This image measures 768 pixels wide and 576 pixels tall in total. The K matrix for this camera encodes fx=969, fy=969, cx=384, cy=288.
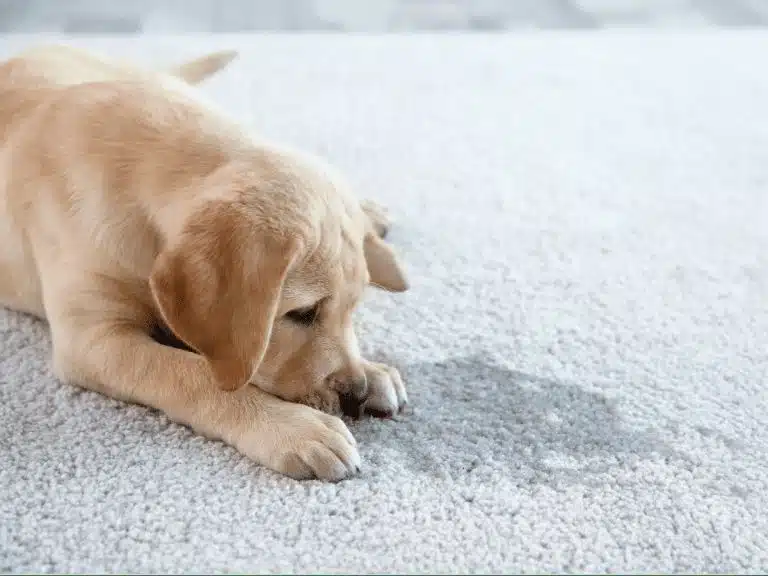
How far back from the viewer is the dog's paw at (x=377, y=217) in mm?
2580

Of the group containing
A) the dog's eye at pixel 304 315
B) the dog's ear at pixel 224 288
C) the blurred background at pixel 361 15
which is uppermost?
the dog's ear at pixel 224 288

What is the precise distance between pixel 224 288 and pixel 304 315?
0.73 feet

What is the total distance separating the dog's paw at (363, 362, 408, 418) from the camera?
186 centimetres

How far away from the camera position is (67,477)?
5.41 feet

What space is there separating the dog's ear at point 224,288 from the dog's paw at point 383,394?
33 centimetres

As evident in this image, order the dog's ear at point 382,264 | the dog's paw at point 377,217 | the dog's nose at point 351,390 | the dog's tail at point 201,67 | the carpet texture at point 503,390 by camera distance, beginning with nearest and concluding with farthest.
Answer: the carpet texture at point 503,390
the dog's nose at point 351,390
the dog's ear at point 382,264
the dog's paw at point 377,217
the dog's tail at point 201,67

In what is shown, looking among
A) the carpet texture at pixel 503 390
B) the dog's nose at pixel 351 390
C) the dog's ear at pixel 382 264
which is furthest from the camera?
the dog's ear at pixel 382 264

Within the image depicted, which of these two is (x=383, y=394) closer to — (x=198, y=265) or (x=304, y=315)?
(x=304, y=315)

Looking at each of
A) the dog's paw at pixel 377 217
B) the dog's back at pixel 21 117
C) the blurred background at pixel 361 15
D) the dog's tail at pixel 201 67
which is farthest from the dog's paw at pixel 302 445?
the blurred background at pixel 361 15

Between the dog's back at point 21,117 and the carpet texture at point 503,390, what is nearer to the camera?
the carpet texture at point 503,390

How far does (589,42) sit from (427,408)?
3305 mm

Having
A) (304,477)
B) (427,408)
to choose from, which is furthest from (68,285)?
(427,408)

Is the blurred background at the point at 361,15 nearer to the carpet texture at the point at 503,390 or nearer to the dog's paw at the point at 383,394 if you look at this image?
the carpet texture at the point at 503,390

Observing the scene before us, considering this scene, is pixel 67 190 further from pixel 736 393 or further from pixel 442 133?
pixel 442 133
